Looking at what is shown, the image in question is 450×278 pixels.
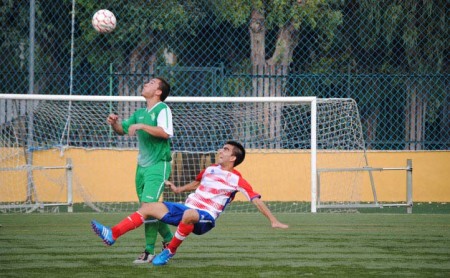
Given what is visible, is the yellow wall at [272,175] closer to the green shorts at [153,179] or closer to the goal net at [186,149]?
the goal net at [186,149]

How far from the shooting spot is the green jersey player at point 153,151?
365 inches

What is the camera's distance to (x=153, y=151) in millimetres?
9445

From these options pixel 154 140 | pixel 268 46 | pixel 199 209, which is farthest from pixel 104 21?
pixel 268 46

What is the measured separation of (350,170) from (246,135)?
2849mm

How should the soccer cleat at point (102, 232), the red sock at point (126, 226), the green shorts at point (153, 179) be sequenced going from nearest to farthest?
the soccer cleat at point (102, 232), the red sock at point (126, 226), the green shorts at point (153, 179)

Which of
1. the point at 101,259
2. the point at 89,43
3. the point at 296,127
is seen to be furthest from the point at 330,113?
the point at 101,259

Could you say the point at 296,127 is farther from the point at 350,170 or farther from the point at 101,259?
the point at 101,259

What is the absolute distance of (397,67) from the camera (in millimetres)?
23578

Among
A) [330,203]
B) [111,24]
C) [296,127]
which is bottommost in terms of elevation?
[330,203]

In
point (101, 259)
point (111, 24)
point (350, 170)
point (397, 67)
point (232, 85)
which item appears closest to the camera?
point (101, 259)

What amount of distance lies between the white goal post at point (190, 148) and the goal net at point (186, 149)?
0.02 m

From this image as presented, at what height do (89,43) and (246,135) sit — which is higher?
(89,43)

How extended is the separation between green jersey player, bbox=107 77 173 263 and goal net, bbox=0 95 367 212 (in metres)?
7.46

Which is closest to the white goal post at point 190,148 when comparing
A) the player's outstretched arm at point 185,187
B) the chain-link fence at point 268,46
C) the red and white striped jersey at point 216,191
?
the chain-link fence at point 268,46
